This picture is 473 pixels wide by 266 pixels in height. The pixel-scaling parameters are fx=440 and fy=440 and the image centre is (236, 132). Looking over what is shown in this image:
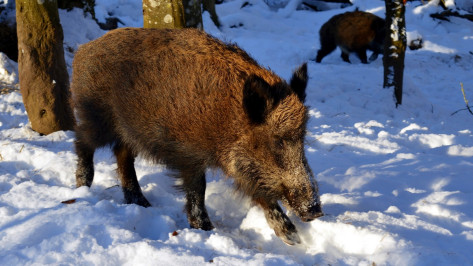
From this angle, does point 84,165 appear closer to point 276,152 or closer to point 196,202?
point 196,202

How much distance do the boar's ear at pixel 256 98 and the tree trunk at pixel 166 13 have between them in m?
2.06

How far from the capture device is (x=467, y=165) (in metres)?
4.44

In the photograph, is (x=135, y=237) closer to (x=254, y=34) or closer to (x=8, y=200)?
(x=8, y=200)

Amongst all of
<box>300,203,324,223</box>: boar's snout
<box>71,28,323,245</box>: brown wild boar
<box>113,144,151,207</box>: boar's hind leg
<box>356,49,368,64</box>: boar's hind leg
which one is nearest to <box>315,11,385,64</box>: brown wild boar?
<box>356,49,368,64</box>: boar's hind leg

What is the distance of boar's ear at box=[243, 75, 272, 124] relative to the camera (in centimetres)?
279

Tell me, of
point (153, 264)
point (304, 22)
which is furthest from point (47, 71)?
point (304, 22)

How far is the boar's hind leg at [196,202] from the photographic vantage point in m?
3.24

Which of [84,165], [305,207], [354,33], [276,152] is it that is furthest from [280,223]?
[354,33]

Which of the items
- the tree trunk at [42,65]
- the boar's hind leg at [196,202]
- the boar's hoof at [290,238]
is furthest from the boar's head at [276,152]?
the tree trunk at [42,65]

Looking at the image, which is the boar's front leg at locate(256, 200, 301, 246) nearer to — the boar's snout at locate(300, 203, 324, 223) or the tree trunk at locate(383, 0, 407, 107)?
the boar's snout at locate(300, 203, 324, 223)

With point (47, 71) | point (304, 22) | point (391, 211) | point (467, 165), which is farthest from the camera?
point (304, 22)

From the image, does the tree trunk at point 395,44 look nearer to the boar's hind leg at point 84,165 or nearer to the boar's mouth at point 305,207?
the boar's mouth at point 305,207

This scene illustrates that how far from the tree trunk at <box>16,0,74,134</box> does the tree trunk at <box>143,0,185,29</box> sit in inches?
53.4

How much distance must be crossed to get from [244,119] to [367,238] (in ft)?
3.61
